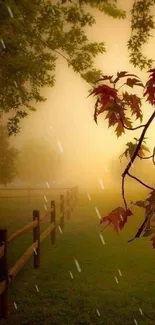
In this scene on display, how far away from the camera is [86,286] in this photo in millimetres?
6621

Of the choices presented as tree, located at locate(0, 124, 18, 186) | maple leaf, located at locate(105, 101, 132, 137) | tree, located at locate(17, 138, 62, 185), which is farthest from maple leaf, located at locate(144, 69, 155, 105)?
tree, located at locate(17, 138, 62, 185)

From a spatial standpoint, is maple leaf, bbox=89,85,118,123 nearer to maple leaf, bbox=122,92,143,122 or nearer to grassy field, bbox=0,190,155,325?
maple leaf, bbox=122,92,143,122

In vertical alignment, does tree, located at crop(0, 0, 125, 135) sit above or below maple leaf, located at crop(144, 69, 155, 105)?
above

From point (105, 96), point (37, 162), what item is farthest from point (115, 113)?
point (37, 162)

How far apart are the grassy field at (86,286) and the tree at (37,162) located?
50.6m

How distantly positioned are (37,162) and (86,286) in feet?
199

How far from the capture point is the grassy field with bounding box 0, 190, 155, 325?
525 cm

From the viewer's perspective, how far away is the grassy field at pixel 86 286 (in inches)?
207

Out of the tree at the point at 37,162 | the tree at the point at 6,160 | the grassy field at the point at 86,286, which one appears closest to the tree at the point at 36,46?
the grassy field at the point at 86,286

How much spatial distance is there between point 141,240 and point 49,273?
4.89 m

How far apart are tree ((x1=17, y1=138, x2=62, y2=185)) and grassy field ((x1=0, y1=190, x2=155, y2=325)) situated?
50643 millimetres

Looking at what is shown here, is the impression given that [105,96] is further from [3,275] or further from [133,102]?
[3,275]

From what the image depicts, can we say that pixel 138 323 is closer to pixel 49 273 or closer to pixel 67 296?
pixel 67 296

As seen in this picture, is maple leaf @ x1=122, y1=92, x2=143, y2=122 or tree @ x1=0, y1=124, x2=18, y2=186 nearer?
maple leaf @ x1=122, y1=92, x2=143, y2=122
